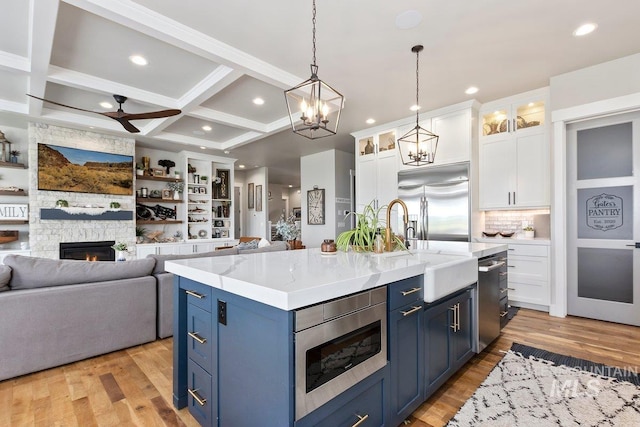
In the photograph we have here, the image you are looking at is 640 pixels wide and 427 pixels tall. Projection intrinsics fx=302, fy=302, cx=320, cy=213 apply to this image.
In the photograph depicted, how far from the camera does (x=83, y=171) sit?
5.43m

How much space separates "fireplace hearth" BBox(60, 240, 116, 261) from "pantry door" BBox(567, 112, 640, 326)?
7.10 m

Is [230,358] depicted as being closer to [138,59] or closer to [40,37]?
[40,37]

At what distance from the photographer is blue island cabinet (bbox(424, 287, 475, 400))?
1.79 m

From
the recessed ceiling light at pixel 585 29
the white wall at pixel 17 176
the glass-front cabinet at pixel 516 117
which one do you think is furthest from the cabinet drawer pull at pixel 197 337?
the white wall at pixel 17 176

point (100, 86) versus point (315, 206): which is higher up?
point (100, 86)

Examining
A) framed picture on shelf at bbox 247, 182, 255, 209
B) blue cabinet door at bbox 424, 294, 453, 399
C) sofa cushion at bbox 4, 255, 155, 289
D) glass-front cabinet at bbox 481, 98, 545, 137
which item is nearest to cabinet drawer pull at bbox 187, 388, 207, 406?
blue cabinet door at bbox 424, 294, 453, 399

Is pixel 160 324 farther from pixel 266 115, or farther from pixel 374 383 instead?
pixel 266 115

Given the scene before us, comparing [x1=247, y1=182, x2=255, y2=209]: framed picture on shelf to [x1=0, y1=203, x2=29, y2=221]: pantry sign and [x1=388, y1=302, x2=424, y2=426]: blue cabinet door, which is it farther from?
[x1=388, y1=302, x2=424, y2=426]: blue cabinet door

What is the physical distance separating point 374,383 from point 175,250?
6.20 metres

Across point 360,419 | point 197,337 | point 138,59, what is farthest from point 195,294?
point 138,59

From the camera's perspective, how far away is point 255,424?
122 centimetres

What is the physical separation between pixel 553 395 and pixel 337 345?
1751mm

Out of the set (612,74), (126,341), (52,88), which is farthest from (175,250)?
(612,74)

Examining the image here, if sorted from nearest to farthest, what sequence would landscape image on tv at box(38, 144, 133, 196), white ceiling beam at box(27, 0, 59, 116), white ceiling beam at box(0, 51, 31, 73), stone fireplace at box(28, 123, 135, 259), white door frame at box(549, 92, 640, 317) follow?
white ceiling beam at box(27, 0, 59, 116), white ceiling beam at box(0, 51, 31, 73), white door frame at box(549, 92, 640, 317), stone fireplace at box(28, 123, 135, 259), landscape image on tv at box(38, 144, 133, 196)
